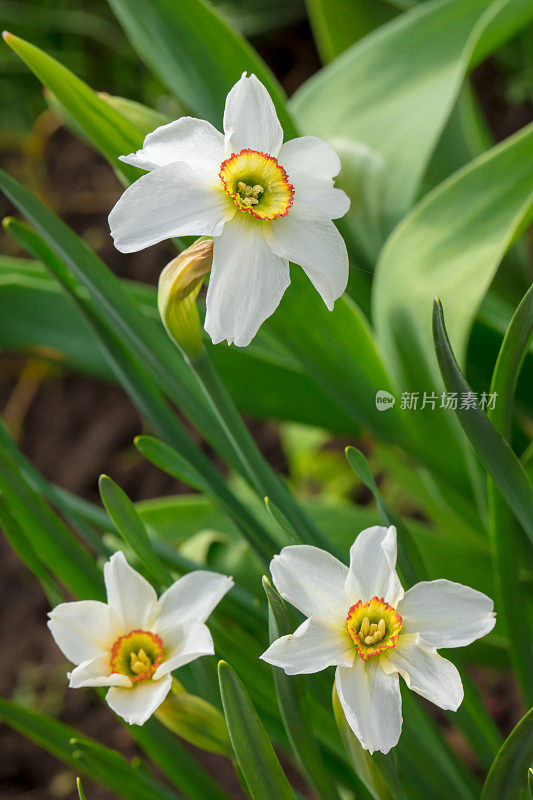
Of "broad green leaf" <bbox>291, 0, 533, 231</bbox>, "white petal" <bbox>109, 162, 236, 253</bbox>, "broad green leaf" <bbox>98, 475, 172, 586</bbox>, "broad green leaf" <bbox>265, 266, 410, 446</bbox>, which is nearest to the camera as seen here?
"white petal" <bbox>109, 162, 236, 253</bbox>

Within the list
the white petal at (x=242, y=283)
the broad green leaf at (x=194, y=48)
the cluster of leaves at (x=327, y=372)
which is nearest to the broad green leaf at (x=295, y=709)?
the cluster of leaves at (x=327, y=372)

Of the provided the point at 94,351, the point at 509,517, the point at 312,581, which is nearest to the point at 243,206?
the point at 312,581

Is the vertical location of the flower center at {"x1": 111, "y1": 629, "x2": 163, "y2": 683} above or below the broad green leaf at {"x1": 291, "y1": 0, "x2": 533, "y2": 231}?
below

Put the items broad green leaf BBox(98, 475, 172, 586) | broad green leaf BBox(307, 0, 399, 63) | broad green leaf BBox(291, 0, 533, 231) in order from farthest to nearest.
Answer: broad green leaf BBox(307, 0, 399, 63), broad green leaf BBox(291, 0, 533, 231), broad green leaf BBox(98, 475, 172, 586)

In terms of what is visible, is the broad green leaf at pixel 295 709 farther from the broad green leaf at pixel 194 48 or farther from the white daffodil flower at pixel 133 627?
the broad green leaf at pixel 194 48

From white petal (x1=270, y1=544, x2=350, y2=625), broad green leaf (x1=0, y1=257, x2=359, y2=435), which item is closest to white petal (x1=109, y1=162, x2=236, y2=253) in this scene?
white petal (x1=270, y1=544, x2=350, y2=625)

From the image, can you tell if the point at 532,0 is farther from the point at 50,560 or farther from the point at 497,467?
the point at 50,560

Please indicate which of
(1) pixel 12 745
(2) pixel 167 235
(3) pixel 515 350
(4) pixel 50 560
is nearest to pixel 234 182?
(2) pixel 167 235

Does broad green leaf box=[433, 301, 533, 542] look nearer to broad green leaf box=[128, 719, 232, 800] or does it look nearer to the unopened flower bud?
the unopened flower bud
